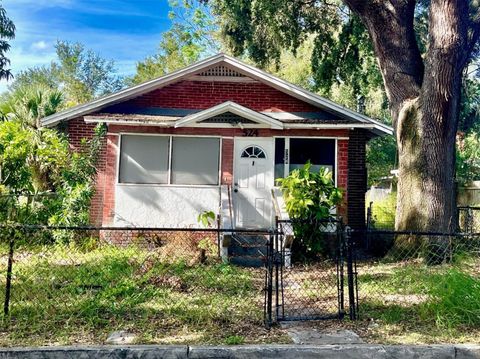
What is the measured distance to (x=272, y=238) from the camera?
505cm

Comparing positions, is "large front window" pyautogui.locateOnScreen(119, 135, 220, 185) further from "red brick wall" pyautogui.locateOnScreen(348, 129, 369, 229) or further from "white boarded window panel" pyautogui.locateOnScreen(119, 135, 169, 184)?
"red brick wall" pyautogui.locateOnScreen(348, 129, 369, 229)

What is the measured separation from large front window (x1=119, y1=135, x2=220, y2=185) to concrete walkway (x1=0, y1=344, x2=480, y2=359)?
7.03 meters

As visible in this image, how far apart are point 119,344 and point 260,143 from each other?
25.0 feet

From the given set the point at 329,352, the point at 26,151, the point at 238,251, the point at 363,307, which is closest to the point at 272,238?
the point at 329,352

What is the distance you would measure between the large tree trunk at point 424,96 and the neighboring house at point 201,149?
57.1 inches

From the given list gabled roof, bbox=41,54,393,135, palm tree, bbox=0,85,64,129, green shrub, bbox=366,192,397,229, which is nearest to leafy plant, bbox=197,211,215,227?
gabled roof, bbox=41,54,393,135

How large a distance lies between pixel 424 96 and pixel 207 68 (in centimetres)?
582

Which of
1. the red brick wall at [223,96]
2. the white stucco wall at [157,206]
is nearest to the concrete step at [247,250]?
the white stucco wall at [157,206]

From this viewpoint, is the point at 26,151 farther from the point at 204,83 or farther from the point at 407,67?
the point at 407,67

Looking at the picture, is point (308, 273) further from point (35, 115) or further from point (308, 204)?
point (35, 115)

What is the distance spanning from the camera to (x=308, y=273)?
27.8ft

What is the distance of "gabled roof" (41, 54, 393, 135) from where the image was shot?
11094 millimetres

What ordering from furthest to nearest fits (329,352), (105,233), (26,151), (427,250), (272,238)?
(26,151)
(105,233)
(427,250)
(272,238)
(329,352)

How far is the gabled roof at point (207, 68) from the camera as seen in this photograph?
11094mm
